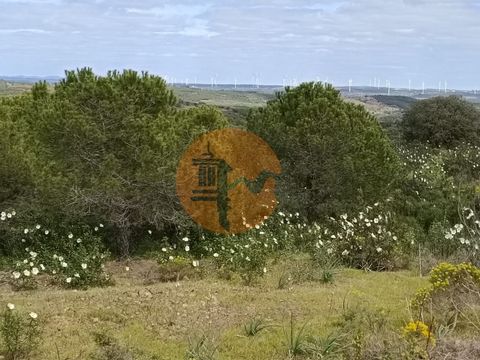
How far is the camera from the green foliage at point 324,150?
1370 cm

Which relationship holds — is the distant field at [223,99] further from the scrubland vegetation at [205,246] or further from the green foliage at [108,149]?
the green foliage at [108,149]

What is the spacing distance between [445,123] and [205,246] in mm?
20455

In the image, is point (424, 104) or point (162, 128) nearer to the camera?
point (162, 128)

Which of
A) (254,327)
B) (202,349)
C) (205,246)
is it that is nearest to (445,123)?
(205,246)

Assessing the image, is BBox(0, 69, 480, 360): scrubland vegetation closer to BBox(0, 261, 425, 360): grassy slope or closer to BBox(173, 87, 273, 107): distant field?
BBox(0, 261, 425, 360): grassy slope

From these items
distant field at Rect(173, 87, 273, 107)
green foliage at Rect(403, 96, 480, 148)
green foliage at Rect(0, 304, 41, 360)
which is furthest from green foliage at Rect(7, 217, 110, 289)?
distant field at Rect(173, 87, 273, 107)

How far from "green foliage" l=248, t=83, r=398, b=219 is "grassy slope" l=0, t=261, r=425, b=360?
200 inches

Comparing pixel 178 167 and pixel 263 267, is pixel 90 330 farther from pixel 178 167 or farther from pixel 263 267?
pixel 178 167

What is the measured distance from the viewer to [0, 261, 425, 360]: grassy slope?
6.06 meters

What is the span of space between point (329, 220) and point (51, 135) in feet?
20.7

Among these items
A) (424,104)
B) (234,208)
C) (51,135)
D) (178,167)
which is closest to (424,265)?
(234,208)

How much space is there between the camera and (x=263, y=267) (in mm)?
9344

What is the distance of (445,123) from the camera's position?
91.4ft

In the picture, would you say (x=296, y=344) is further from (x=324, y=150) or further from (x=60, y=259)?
(x=324, y=150)
